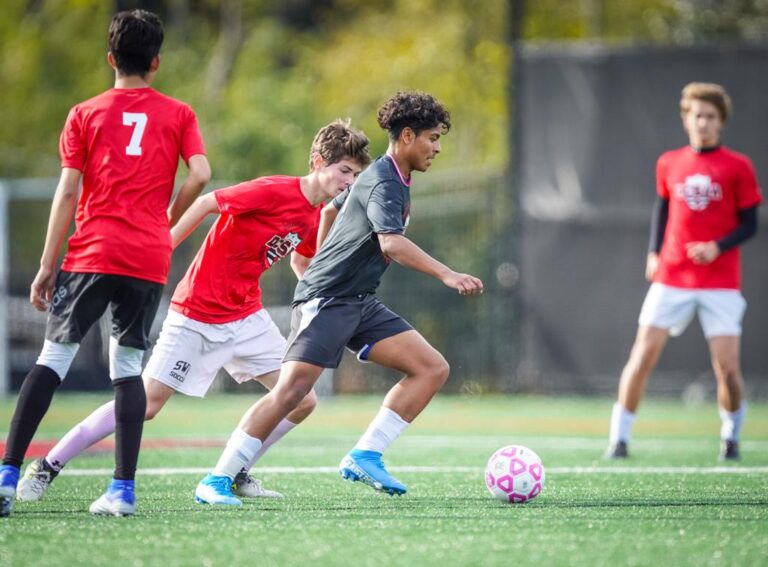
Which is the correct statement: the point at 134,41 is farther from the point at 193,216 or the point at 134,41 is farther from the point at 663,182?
the point at 663,182

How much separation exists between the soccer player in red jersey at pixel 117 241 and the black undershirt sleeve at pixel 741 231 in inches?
162

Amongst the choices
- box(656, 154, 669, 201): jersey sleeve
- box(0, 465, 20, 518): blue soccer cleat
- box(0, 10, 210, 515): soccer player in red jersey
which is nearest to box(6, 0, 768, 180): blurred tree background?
box(656, 154, 669, 201): jersey sleeve

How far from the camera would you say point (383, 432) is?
604cm

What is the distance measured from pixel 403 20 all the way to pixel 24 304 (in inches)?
616

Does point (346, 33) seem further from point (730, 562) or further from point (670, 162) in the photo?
point (730, 562)

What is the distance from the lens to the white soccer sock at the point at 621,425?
8.27m

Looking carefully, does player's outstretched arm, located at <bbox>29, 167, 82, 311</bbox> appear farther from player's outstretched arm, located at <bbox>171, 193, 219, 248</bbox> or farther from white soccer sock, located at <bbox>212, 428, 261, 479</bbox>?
white soccer sock, located at <bbox>212, 428, 261, 479</bbox>

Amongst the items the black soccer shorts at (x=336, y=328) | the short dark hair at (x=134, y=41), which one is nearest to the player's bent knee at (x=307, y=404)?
the black soccer shorts at (x=336, y=328)

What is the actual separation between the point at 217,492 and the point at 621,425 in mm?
3532

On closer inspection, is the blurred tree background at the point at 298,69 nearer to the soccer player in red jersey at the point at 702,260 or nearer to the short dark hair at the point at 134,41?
the soccer player in red jersey at the point at 702,260

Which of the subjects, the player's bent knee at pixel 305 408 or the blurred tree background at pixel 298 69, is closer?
the player's bent knee at pixel 305 408

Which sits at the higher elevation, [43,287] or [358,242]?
[358,242]

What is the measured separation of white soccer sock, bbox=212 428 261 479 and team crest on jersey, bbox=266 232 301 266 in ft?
3.59

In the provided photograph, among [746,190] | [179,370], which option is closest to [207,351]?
[179,370]
